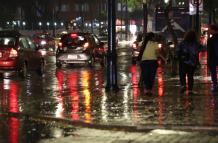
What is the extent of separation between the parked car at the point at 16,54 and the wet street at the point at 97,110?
263 centimetres

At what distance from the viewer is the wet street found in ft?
36.7

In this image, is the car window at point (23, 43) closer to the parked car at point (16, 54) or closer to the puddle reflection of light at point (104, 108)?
the parked car at point (16, 54)

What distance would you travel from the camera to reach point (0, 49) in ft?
74.7

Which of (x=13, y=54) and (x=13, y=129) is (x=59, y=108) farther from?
(x=13, y=54)

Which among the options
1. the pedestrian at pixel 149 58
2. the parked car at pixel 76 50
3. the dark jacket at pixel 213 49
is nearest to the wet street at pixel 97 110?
the pedestrian at pixel 149 58

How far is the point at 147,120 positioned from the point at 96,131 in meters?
1.15

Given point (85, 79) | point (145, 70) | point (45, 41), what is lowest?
point (45, 41)

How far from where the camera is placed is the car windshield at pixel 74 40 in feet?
95.8

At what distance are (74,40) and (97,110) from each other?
16.3 meters

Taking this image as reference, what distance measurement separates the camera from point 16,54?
74.8 feet

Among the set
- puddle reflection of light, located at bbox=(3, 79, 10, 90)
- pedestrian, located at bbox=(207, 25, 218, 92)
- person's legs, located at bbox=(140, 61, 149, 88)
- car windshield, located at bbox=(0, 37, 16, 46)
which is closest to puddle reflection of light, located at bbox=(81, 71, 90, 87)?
puddle reflection of light, located at bbox=(3, 79, 10, 90)

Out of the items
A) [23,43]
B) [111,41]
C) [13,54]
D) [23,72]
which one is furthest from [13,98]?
[23,43]

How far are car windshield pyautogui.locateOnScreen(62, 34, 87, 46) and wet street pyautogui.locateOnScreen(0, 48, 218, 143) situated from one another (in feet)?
29.3

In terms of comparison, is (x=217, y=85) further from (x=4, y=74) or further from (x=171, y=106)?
(x=4, y=74)
